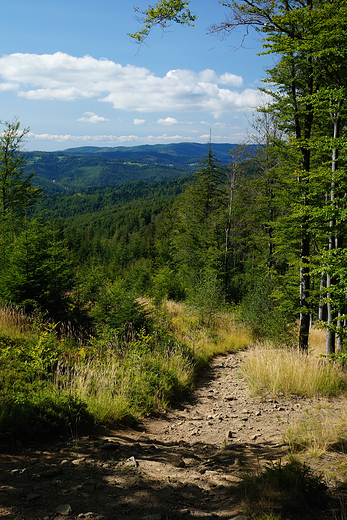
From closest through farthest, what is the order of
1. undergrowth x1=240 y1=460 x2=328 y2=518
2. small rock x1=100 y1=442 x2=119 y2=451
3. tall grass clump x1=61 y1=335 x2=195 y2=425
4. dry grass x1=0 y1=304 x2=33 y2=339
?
1. undergrowth x1=240 y1=460 x2=328 y2=518
2. small rock x1=100 y1=442 x2=119 y2=451
3. tall grass clump x1=61 y1=335 x2=195 y2=425
4. dry grass x1=0 y1=304 x2=33 y2=339

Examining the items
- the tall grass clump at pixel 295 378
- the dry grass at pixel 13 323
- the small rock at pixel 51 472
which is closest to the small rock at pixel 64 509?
the small rock at pixel 51 472

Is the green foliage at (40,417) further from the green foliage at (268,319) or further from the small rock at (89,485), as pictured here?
the green foliage at (268,319)

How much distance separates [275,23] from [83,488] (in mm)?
10222

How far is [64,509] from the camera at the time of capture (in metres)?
2.39

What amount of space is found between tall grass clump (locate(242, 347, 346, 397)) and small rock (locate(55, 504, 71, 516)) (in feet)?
14.8

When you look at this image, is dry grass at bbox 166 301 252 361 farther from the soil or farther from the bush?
the bush

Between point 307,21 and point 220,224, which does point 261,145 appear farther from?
point 307,21

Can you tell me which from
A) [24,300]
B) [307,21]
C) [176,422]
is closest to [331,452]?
[176,422]

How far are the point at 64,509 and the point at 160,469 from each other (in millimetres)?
1255

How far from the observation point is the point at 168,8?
18.3ft

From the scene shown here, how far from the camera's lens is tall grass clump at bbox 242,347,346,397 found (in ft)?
18.9

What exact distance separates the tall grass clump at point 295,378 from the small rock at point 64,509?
14.8 feet

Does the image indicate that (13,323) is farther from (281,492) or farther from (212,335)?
(212,335)

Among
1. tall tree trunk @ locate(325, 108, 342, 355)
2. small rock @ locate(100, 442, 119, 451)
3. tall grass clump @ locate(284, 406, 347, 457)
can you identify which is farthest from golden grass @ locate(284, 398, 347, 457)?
tall tree trunk @ locate(325, 108, 342, 355)
